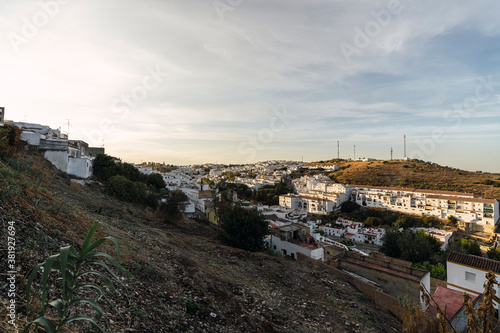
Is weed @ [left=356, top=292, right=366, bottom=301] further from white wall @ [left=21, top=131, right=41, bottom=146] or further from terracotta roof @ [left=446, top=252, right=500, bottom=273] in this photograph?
white wall @ [left=21, top=131, right=41, bottom=146]

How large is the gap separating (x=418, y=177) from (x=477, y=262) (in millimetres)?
50428

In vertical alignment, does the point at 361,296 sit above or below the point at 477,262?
below

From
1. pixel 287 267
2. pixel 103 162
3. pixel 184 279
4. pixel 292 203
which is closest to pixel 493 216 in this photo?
pixel 292 203

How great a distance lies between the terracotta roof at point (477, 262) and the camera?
12266 millimetres

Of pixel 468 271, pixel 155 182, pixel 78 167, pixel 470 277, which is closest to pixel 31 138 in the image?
pixel 78 167

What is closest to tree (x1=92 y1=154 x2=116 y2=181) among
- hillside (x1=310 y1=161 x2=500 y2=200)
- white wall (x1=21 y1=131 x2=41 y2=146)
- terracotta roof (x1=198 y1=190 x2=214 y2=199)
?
white wall (x1=21 y1=131 x2=41 y2=146)

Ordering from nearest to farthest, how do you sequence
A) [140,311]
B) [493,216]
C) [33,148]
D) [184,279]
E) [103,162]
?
[140,311], [184,279], [33,148], [103,162], [493,216]

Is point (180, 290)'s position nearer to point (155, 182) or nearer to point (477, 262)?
point (477, 262)

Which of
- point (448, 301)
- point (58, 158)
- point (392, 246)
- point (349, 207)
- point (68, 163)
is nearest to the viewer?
point (448, 301)

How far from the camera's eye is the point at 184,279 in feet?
17.5

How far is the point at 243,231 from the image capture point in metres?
13.1

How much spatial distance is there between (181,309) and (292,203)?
142ft

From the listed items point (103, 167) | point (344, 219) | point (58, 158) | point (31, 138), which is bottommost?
point (344, 219)

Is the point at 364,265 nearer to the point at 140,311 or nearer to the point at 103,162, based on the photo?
the point at 140,311
